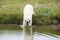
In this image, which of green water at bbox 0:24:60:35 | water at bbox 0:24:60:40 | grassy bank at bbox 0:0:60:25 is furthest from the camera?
grassy bank at bbox 0:0:60:25

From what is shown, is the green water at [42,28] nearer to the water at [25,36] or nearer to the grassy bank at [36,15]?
the grassy bank at [36,15]

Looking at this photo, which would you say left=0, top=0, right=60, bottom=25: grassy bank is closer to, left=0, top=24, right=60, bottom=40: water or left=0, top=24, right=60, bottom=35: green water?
left=0, top=24, right=60, bottom=35: green water

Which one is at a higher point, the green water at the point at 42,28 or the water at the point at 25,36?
the green water at the point at 42,28

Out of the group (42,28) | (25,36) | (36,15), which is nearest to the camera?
(25,36)

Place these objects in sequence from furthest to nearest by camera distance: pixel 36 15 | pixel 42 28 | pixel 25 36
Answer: pixel 36 15
pixel 42 28
pixel 25 36

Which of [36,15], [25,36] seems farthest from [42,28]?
[25,36]

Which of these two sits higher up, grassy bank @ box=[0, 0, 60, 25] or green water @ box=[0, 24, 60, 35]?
grassy bank @ box=[0, 0, 60, 25]

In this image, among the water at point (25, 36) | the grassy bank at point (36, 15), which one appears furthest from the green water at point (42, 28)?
the water at point (25, 36)

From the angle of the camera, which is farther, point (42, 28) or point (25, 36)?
point (42, 28)

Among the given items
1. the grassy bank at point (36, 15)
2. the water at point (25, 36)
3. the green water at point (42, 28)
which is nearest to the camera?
the water at point (25, 36)

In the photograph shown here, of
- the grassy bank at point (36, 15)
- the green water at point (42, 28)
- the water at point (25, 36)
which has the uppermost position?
the grassy bank at point (36, 15)

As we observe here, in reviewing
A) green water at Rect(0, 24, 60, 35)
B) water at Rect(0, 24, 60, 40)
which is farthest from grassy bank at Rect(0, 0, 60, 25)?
water at Rect(0, 24, 60, 40)

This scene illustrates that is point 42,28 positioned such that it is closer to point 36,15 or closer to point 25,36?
point 36,15

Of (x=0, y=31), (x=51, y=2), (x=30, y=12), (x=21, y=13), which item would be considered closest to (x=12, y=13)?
(x=21, y=13)
